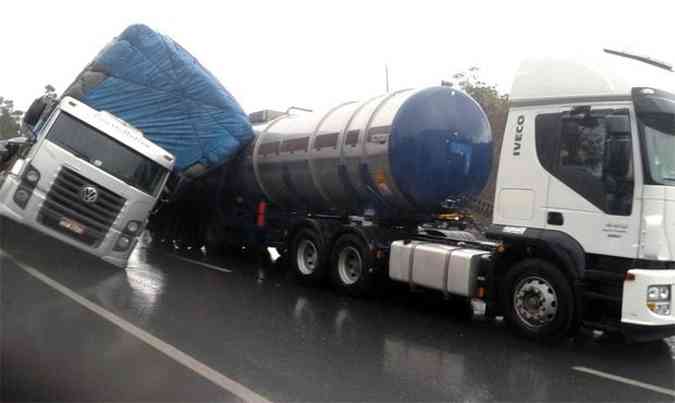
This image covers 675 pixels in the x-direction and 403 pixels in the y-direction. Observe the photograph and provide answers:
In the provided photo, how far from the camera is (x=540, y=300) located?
6.89 metres

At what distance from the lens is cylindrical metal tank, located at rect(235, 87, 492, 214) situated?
8766mm

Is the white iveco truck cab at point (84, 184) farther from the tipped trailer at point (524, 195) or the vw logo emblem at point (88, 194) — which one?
the tipped trailer at point (524, 195)

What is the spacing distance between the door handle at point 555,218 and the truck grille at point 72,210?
6.66 metres

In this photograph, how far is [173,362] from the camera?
5488 millimetres

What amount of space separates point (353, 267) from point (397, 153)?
2.00 metres

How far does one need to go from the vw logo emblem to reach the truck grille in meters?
0.04

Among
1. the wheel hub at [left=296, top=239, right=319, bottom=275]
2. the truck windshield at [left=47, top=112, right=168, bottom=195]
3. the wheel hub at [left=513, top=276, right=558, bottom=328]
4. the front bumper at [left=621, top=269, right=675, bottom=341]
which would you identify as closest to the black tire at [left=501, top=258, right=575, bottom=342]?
the wheel hub at [left=513, top=276, right=558, bottom=328]

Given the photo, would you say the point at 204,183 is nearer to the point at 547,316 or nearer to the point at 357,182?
the point at 357,182

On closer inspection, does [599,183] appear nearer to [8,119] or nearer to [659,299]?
[659,299]

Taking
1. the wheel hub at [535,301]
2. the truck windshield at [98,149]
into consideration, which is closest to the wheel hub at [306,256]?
the truck windshield at [98,149]

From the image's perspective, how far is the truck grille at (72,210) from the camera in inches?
375

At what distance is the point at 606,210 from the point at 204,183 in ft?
29.4

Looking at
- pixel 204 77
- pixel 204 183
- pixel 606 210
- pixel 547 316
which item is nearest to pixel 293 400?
pixel 547 316

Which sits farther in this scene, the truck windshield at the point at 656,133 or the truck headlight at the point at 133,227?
the truck headlight at the point at 133,227
